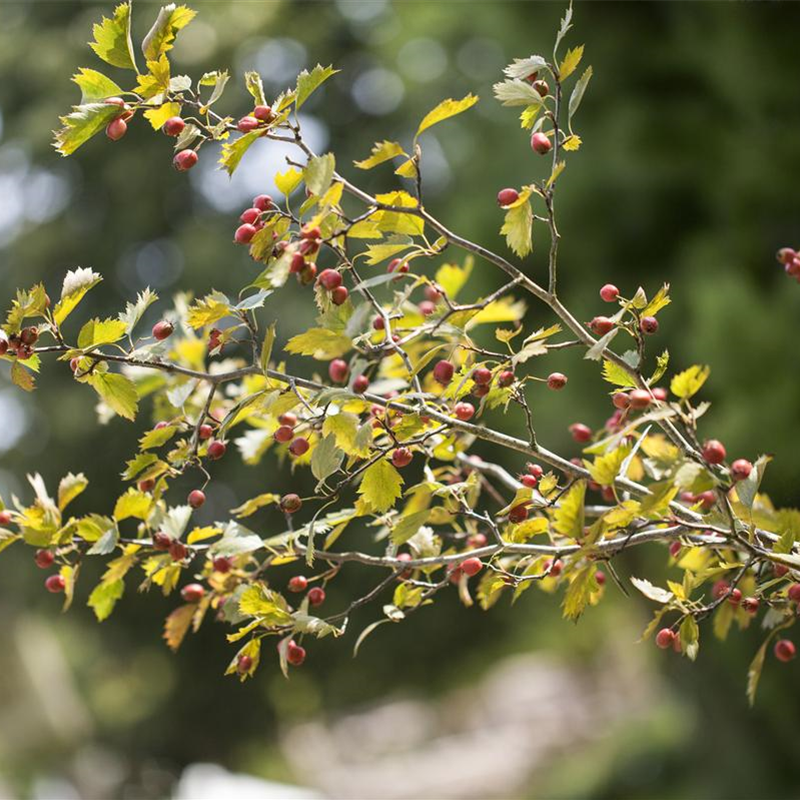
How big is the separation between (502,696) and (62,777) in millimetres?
6001

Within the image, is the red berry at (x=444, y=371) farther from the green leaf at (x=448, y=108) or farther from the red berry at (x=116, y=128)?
the red berry at (x=116, y=128)

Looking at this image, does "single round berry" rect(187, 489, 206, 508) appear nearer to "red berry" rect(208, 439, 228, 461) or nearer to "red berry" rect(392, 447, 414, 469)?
"red berry" rect(208, 439, 228, 461)

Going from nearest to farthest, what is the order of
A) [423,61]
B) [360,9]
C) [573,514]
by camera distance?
[573,514] → [423,61] → [360,9]

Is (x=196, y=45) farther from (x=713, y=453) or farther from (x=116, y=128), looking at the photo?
(x=713, y=453)

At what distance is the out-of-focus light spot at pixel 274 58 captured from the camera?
6703 millimetres

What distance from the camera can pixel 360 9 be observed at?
22.1 ft

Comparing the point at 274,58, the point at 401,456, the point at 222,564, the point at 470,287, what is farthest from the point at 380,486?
the point at 274,58

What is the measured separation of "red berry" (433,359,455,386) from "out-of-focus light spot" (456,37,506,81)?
465cm

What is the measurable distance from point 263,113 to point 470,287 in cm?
351

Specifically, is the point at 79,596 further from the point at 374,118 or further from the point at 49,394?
the point at 374,118

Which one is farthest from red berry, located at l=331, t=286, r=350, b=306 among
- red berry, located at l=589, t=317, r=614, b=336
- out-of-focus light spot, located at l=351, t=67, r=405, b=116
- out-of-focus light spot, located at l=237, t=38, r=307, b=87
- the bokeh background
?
out-of-focus light spot, located at l=237, t=38, r=307, b=87

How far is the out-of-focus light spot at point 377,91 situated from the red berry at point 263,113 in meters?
5.78

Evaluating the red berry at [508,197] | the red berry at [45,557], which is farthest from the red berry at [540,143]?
the red berry at [45,557]

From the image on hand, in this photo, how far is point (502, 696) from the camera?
43.8ft
